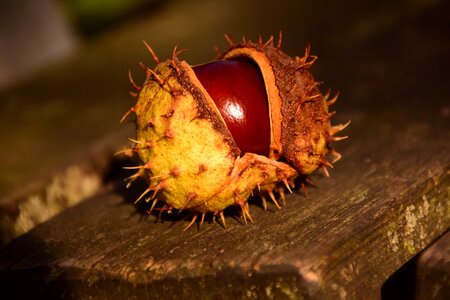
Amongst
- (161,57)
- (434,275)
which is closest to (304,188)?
(434,275)

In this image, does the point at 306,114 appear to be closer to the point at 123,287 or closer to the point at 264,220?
the point at 264,220

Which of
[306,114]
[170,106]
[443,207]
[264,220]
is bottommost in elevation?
[443,207]

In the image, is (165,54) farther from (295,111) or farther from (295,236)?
(295,236)

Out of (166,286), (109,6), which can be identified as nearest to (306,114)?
(166,286)

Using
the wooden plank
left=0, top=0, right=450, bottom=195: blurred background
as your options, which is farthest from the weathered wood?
left=0, top=0, right=450, bottom=195: blurred background

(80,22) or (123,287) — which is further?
(80,22)

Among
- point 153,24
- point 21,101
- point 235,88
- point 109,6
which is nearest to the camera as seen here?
point 235,88

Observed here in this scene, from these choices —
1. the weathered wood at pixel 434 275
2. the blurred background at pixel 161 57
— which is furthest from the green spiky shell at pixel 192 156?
the blurred background at pixel 161 57

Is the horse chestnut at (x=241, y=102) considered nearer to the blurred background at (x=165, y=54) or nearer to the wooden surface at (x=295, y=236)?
the wooden surface at (x=295, y=236)
